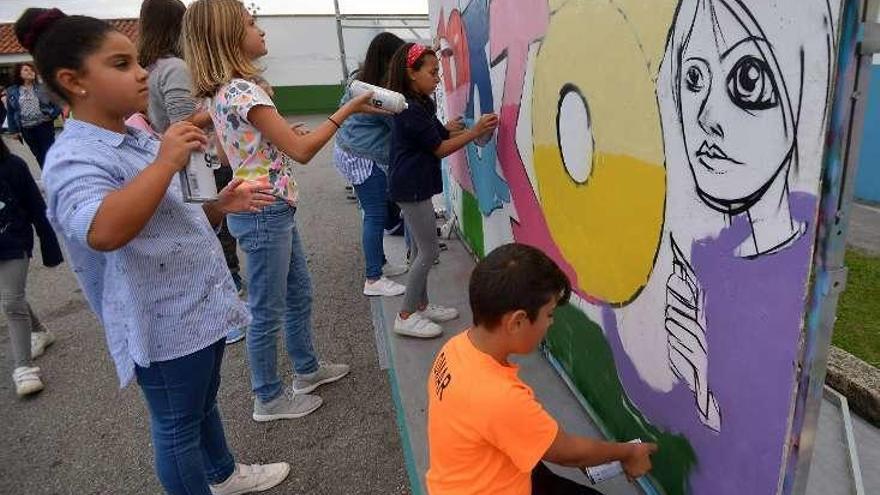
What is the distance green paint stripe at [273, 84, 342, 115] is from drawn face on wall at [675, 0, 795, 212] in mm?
19850

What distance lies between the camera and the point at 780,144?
1190 mm

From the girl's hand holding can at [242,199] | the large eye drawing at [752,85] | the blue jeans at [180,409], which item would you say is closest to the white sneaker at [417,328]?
the blue jeans at [180,409]

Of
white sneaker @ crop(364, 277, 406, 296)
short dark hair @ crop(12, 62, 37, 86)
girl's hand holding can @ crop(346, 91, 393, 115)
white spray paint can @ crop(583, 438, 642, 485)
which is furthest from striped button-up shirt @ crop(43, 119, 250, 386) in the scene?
short dark hair @ crop(12, 62, 37, 86)

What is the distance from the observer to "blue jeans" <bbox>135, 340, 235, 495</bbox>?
162 centimetres

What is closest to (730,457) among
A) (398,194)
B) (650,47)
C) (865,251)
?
(650,47)

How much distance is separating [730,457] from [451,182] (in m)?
3.74

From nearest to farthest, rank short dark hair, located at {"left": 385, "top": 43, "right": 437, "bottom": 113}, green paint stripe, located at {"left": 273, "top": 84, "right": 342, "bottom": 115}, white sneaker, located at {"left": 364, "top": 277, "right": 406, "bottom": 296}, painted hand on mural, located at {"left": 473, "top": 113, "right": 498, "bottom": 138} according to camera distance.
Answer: short dark hair, located at {"left": 385, "top": 43, "right": 437, "bottom": 113} → painted hand on mural, located at {"left": 473, "top": 113, "right": 498, "bottom": 138} → white sneaker, located at {"left": 364, "top": 277, "right": 406, "bottom": 296} → green paint stripe, located at {"left": 273, "top": 84, "right": 342, "bottom": 115}

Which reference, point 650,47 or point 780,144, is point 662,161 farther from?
point 780,144

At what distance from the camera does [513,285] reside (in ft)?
4.71

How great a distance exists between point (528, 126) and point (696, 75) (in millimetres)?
1246

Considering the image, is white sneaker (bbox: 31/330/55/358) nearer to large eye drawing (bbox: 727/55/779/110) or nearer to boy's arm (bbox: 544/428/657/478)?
boy's arm (bbox: 544/428/657/478)

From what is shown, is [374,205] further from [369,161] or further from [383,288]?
[383,288]

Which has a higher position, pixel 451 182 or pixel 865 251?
pixel 451 182

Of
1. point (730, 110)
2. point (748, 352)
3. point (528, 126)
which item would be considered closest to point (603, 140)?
point (730, 110)
